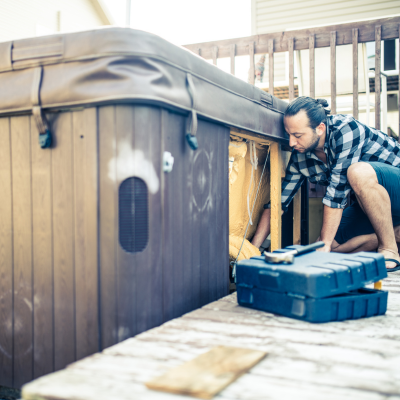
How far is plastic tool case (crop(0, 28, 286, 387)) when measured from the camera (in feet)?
4.97

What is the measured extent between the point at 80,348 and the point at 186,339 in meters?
0.45

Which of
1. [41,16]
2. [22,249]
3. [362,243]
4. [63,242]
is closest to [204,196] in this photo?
[63,242]

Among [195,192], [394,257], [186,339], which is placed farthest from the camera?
[394,257]

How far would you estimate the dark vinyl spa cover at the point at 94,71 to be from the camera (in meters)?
1.51

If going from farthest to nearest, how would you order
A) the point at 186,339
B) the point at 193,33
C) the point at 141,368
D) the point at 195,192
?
the point at 193,33
the point at 195,192
the point at 186,339
the point at 141,368

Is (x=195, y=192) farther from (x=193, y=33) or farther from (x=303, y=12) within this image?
(x=193, y=33)

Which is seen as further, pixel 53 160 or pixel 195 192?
pixel 195 192

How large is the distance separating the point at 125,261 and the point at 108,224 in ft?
0.48

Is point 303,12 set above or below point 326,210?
above

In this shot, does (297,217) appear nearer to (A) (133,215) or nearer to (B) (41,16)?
(A) (133,215)

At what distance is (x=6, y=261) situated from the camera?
170 cm

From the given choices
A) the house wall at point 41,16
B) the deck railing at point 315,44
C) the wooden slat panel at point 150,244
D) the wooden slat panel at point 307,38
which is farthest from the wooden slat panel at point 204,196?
the house wall at point 41,16

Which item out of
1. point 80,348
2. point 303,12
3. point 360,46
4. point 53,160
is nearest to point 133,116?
point 53,160

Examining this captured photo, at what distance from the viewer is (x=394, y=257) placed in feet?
8.78
